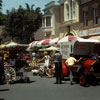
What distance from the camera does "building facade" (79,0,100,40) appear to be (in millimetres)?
26734

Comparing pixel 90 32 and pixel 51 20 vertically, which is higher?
pixel 51 20

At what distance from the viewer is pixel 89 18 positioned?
92.9ft

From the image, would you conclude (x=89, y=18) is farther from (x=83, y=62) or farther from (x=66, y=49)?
(x=83, y=62)

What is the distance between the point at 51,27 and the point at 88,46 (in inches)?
802

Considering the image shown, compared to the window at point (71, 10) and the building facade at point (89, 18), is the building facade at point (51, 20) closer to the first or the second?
the window at point (71, 10)

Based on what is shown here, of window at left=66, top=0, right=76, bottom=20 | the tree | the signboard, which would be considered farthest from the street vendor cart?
the tree

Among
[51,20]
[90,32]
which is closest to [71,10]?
[51,20]

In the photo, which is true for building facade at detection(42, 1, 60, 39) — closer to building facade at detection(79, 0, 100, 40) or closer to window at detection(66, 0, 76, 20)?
window at detection(66, 0, 76, 20)

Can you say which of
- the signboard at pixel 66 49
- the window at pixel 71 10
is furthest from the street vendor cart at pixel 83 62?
the window at pixel 71 10

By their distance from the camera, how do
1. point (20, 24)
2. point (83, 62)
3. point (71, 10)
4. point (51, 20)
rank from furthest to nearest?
point (20, 24) → point (51, 20) → point (71, 10) → point (83, 62)

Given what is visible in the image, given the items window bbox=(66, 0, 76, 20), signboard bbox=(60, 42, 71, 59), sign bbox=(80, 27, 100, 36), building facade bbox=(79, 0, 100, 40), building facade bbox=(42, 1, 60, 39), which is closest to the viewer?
signboard bbox=(60, 42, 71, 59)

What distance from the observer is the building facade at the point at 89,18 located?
2673 centimetres

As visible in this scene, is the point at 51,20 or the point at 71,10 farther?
the point at 51,20

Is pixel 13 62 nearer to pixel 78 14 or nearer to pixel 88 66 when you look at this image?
pixel 88 66
